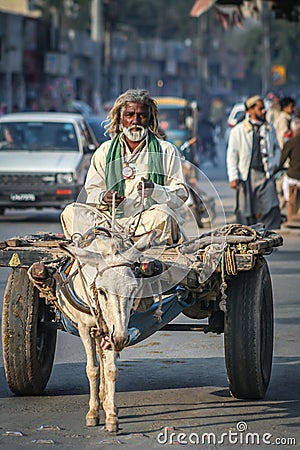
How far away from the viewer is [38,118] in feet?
62.8

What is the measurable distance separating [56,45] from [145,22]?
33998 millimetres

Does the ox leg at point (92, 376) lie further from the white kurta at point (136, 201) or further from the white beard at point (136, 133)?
the white beard at point (136, 133)

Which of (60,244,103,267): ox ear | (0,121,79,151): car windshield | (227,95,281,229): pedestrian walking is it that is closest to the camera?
(60,244,103,267): ox ear

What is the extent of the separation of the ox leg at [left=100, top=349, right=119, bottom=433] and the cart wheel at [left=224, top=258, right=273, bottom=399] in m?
0.95

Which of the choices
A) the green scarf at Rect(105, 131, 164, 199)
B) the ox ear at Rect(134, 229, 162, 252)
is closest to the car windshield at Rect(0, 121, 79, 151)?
the green scarf at Rect(105, 131, 164, 199)

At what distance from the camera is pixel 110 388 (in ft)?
20.5


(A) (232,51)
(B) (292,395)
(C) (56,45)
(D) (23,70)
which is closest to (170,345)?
(B) (292,395)

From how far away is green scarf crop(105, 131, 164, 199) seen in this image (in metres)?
7.36

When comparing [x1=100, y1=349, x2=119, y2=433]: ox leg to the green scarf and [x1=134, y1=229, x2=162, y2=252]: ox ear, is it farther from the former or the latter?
the green scarf

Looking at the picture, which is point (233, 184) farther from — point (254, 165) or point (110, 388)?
point (110, 388)

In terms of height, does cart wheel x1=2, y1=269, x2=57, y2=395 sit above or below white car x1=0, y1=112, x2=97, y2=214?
below

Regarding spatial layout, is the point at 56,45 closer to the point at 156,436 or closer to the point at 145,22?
the point at 145,22

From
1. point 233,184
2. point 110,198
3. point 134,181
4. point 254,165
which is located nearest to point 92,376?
point 110,198

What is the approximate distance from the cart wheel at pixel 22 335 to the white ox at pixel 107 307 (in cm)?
57
